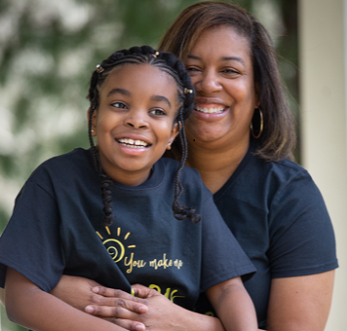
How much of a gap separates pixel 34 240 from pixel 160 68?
764 millimetres

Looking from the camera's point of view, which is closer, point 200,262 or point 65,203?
point 65,203

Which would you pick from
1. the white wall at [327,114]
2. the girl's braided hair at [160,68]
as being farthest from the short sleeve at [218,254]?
the white wall at [327,114]

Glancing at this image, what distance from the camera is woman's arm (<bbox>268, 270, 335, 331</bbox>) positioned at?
6.25 feet

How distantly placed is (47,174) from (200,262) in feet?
2.14

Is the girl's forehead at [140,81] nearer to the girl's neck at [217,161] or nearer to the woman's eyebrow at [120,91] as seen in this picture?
the woman's eyebrow at [120,91]

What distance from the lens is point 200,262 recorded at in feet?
6.10

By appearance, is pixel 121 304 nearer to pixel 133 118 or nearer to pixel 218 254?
pixel 218 254

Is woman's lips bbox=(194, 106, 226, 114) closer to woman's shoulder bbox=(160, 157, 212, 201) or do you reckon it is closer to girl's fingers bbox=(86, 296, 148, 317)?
woman's shoulder bbox=(160, 157, 212, 201)

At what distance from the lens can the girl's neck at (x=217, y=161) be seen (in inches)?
89.7

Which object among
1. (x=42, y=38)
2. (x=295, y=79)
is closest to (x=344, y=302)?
(x=295, y=79)

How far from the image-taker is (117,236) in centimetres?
176

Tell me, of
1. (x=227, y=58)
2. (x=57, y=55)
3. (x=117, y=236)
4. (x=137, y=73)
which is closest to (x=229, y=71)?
(x=227, y=58)

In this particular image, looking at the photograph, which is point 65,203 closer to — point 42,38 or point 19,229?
point 19,229

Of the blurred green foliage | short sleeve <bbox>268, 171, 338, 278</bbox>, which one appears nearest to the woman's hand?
short sleeve <bbox>268, 171, 338, 278</bbox>
